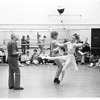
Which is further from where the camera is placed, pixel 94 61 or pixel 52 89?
pixel 94 61

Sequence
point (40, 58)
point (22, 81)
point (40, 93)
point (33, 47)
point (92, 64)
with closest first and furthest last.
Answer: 1. point (40, 93)
2. point (22, 81)
3. point (92, 64)
4. point (40, 58)
5. point (33, 47)

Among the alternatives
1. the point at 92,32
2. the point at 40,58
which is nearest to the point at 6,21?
the point at 40,58

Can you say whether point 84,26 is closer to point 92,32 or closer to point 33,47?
point 92,32

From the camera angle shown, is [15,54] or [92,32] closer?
[15,54]

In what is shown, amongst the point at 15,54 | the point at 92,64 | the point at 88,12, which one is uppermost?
the point at 88,12

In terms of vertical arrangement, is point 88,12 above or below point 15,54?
above

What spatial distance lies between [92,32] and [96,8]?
1940mm

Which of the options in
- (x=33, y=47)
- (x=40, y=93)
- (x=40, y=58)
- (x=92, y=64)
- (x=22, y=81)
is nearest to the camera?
(x=40, y=93)

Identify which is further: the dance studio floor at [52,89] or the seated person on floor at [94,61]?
the seated person on floor at [94,61]

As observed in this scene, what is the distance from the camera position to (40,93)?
9242 millimetres

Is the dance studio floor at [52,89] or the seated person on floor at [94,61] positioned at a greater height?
the dance studio floor at [52,89]

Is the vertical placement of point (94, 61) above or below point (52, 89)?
below

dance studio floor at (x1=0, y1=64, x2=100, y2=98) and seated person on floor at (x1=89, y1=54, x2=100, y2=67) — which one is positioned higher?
dance studio floor at (x1=0, y1=64, x2=100, y2=98)

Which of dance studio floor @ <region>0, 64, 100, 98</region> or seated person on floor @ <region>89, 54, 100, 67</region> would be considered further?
seated person on floor @ <region>89, 54, 100, 67</region>
